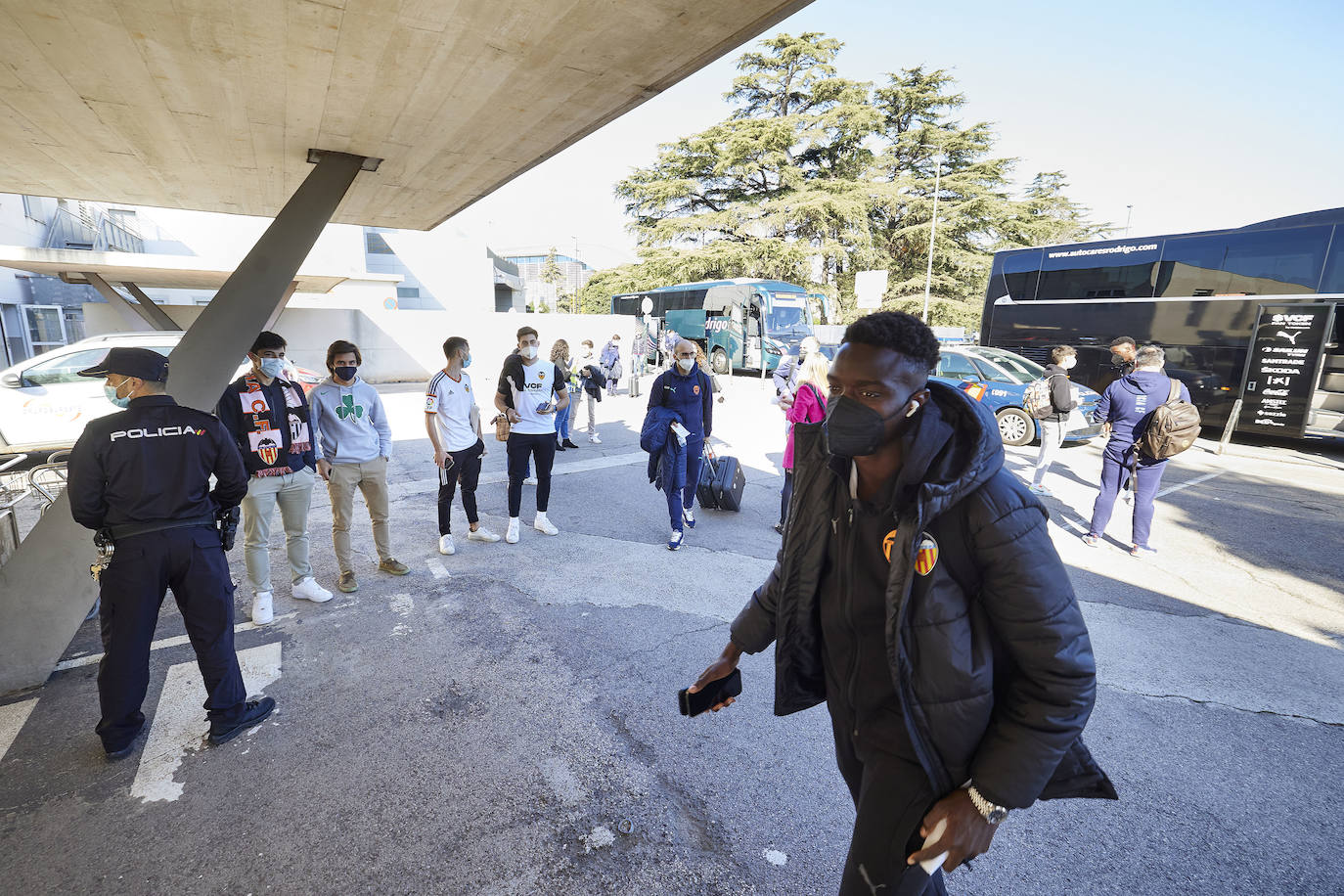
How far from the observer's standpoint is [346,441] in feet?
14.9

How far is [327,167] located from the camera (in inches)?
175

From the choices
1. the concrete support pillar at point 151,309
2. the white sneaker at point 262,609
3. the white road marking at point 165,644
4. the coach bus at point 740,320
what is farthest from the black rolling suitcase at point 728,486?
the concrete support pillar at point 151,309

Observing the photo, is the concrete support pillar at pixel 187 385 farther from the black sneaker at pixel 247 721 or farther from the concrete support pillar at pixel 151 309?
the concrete support pillar at pixel 151 309

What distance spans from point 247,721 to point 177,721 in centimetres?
41

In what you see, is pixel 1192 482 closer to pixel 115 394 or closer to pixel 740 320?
pixel 115 394

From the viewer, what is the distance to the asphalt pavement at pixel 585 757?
228 cm

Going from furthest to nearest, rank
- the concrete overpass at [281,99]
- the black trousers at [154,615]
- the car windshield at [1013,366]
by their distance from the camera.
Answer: the car windshield at [1013,366] < the black trousers at [154,615] < the concrete overpass at [281,99]

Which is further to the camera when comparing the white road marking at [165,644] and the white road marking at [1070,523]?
the white road marking at [1070,523]

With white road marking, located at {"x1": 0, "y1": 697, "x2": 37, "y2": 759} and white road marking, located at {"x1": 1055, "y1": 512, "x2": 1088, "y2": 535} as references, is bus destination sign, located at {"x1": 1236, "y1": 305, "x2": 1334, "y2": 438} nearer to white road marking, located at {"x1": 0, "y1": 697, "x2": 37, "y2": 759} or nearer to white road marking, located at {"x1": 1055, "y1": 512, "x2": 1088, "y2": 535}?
white road marking, located at {"x1": 1055, "y1": 512, "x2": 1088, "y2": 535}

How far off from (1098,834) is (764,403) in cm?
1395

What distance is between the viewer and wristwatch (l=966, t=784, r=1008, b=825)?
134 cm

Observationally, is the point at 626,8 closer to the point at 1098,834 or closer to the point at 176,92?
the point at 176,92

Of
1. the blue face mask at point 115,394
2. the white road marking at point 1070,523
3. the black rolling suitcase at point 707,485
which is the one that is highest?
the blue face mask at point 115,394

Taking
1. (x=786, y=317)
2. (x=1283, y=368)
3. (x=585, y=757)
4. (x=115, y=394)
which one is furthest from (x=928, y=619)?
(x=786, y=317)
